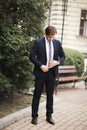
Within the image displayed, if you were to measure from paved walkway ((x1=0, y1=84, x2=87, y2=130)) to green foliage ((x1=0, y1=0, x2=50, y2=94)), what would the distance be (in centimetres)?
89

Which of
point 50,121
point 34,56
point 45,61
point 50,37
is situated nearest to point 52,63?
point 45,61

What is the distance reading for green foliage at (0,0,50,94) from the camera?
9523mm

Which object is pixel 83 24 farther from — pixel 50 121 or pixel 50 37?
pixel 50 37

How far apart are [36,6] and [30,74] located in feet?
5.28

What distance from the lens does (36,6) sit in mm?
10438

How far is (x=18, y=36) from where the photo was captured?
387 inches

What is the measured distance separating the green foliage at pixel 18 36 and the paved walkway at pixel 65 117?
889mm

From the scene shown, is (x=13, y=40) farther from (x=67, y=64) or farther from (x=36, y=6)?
(x=67, y=64)

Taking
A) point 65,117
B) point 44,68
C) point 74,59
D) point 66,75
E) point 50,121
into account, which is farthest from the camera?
point 74,59

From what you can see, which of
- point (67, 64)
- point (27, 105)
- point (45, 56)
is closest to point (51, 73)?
point (45, 56)

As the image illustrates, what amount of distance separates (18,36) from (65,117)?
2.07 m

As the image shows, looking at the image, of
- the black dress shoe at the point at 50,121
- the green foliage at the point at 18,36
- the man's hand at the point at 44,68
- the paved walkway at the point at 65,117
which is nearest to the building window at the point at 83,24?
the paved walkway at the point at 65,117

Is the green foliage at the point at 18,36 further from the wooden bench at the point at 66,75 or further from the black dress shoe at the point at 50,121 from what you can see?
the wooden bench at the point at 66,75

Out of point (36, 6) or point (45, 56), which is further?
point (36, 6)
